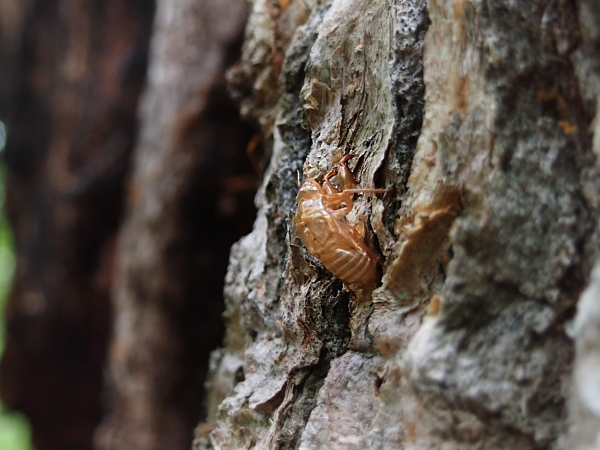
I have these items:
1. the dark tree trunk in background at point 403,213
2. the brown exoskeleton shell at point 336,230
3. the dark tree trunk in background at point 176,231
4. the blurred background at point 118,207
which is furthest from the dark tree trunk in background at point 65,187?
the brown exoskeleton shell at point 336,230

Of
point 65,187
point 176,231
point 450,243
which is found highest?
point 450,243

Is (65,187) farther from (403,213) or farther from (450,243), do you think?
(450,243)

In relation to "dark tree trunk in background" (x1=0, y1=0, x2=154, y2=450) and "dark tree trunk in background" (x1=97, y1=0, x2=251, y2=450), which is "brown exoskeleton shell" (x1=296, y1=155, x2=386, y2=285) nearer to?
"dark tree trunk in background" (x1=97, y1=0, x2=251, y2=450)

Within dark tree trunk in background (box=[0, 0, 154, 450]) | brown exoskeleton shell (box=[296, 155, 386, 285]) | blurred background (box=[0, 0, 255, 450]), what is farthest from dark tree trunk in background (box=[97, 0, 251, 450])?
brown exoskeleton shell (box=[296, 155, 386, 285])

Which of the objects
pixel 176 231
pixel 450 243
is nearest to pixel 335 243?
pixel 450 243

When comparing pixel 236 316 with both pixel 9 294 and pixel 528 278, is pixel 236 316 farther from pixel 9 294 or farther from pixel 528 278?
pixel 9 294

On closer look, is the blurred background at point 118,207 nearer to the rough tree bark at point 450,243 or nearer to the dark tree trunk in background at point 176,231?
the dark tree trunk in background at point 176,231

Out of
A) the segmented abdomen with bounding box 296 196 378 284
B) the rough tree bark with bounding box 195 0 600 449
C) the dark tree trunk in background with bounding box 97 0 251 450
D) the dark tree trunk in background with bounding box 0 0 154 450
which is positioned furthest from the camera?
the dark tree trunk in background with bounding box 0 0 154 450
